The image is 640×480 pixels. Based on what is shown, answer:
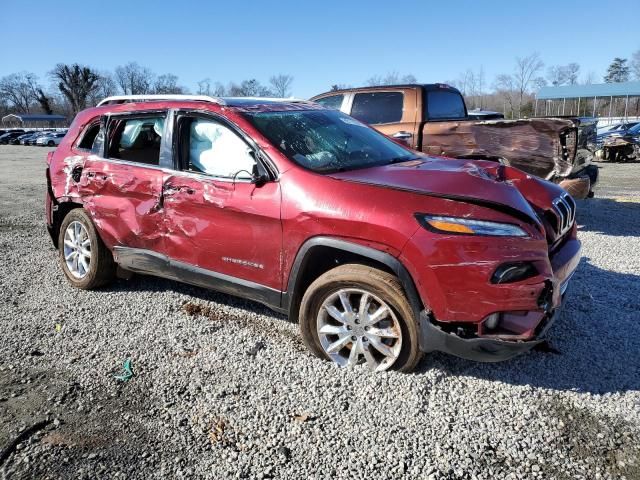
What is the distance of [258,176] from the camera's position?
3410 mm

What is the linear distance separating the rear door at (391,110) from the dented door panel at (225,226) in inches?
162

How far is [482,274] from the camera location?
2732 mm

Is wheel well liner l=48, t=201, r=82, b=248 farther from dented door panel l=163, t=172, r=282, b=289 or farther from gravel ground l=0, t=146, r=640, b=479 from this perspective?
dented door panel l=163, t=172, r=282, b=289

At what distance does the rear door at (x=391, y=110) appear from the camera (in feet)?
24.4

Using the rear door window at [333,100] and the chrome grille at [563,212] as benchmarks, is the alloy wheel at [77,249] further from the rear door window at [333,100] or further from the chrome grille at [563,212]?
the rear door window at [333,100]

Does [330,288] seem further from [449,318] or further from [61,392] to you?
[61,392]

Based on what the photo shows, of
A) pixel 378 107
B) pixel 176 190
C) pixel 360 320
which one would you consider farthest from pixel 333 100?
pixel 360 320

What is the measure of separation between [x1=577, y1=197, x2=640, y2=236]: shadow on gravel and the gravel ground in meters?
3.14

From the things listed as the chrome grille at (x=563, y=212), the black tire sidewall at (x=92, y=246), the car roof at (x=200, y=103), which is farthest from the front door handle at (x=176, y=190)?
the chrome grille at (x=563, y=212)

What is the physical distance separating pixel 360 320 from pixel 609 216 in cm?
673

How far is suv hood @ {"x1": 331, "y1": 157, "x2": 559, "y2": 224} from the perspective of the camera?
9.59ft

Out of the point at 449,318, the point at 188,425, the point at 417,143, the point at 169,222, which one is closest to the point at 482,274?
the point at 449,318

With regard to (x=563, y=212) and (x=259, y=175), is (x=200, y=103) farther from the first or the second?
(x=563, y=212)

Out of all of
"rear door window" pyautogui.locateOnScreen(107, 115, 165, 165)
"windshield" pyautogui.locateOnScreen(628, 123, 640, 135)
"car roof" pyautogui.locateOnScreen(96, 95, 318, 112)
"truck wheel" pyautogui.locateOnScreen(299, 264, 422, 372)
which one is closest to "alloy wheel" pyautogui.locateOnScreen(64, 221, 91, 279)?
"rear door window" pyautogui.locateOnScreen(107, 115, 165, 165)
